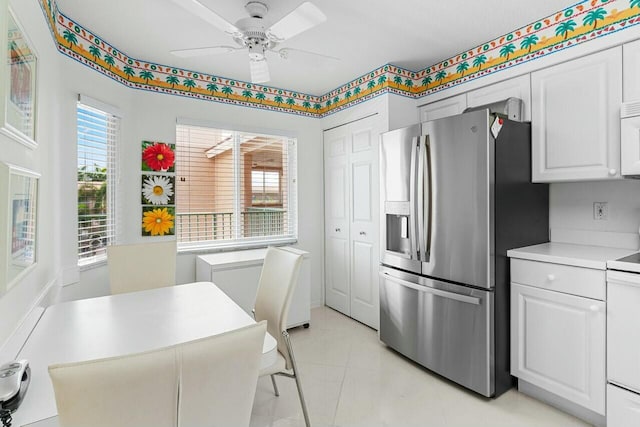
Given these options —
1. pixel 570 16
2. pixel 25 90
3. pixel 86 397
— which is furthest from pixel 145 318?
pixel 570 16

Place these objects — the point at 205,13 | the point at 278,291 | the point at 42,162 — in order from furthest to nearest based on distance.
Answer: the point at 278,291 < the point at 42,162 < the point at 205,13

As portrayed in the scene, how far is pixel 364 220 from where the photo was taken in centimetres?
329

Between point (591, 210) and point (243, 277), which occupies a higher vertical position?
point (591, 210)

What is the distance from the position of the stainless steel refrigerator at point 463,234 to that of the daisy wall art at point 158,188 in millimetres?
1999

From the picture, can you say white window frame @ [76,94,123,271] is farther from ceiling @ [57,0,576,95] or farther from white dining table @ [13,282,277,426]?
white dining table @ [13,282,277,426]

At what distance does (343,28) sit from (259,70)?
0.68m

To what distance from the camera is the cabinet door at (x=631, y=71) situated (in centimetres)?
186

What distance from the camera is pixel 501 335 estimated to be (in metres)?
2.12

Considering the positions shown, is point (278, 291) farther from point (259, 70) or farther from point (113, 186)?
point (113, 186)

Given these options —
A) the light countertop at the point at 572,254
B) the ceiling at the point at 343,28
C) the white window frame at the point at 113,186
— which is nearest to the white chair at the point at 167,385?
the ceiling at the point at 343,28

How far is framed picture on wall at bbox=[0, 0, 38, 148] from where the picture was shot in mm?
1038

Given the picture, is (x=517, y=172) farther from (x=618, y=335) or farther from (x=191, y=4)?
(x=191, y=4)

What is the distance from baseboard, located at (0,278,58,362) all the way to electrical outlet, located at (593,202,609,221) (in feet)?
10.1

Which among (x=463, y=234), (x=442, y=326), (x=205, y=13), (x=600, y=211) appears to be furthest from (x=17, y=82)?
(x=600, y=211)
